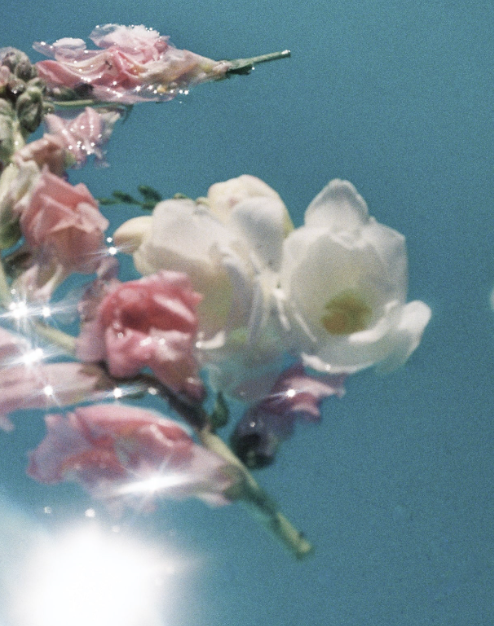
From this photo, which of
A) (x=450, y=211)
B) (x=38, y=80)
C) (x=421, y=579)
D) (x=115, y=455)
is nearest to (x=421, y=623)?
(x=421, y=579)

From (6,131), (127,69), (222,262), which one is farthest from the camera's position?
(127,69)

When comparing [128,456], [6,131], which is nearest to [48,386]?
[128,456]

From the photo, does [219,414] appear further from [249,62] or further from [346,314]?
[249,62]

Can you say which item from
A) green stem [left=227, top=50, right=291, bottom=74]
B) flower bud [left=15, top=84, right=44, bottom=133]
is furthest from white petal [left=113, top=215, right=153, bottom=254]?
green stem [left=227, top=50, right=291, bottom=74]

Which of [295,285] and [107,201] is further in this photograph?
[107,201]

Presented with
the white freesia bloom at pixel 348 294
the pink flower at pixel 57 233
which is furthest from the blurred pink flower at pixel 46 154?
the white freesia bloom at pixel 348 294

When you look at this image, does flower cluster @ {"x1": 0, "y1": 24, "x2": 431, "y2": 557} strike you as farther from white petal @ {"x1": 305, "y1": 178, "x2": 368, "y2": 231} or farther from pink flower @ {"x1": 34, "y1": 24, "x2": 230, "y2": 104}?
pink flower @ {"x1": 34, "y1": 24, "x2": 230, "y2": 104}
